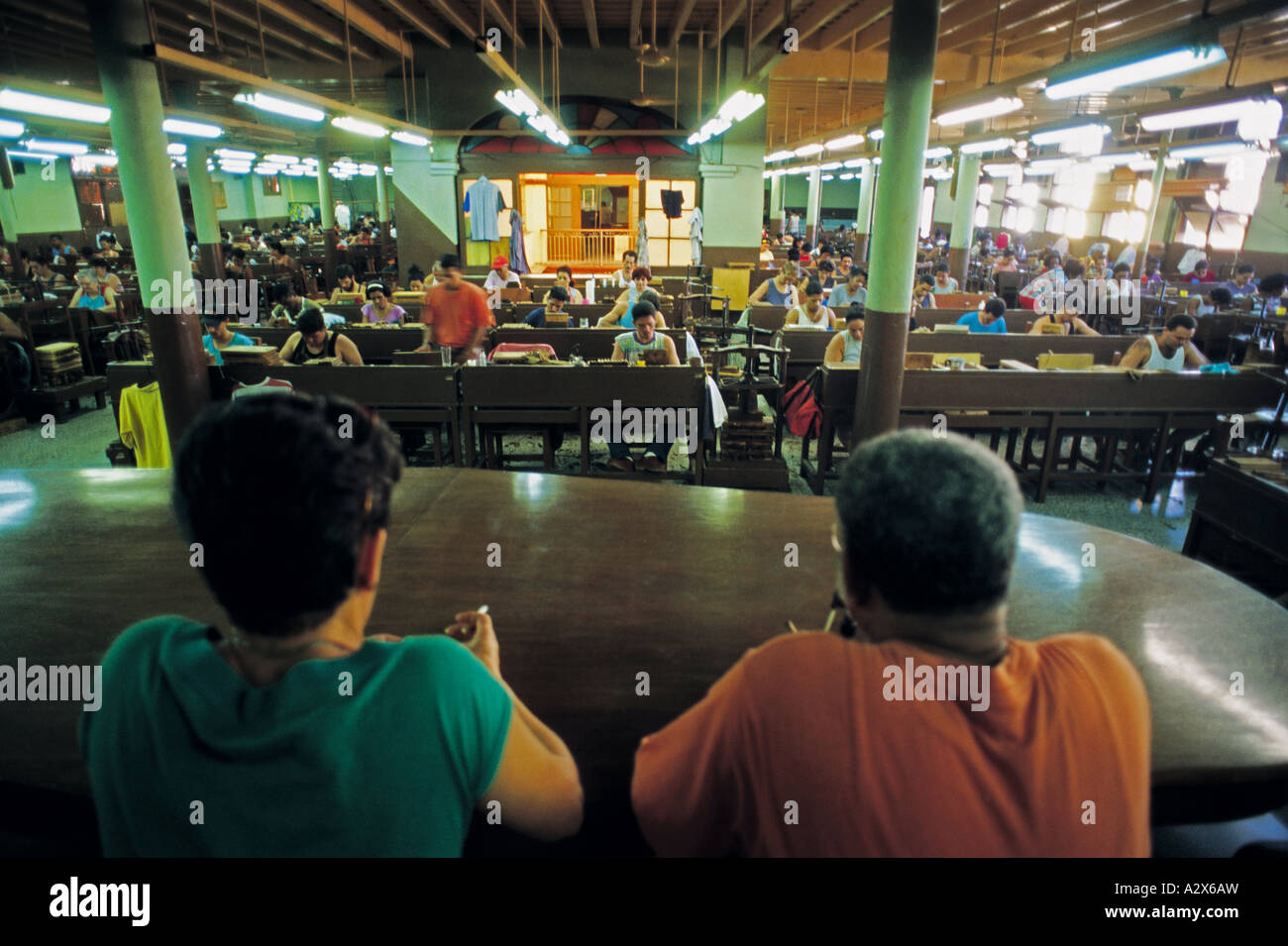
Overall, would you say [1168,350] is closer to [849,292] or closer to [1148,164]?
[849,292]

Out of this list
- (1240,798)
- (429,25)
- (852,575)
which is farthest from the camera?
(429,25)

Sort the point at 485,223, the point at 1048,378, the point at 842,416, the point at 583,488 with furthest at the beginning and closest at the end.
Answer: the point at 485,223 → the point at 842,416 → the point at 1048,378 → the point at 583,488

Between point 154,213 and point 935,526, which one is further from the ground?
point 154,213

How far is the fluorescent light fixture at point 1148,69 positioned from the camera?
3910 millimetres

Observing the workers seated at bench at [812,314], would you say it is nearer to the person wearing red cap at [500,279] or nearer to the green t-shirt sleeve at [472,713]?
the person wearing red cap at [500,279]

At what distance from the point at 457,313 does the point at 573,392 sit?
1.83 metres

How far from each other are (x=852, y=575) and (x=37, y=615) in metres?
1.95

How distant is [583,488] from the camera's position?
8.57 ft

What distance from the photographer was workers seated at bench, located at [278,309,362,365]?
5.72 meters

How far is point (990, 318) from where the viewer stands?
7.33m

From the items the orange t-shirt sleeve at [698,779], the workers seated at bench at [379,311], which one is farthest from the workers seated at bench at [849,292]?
the orange t-shirt sleeve at [698,779]

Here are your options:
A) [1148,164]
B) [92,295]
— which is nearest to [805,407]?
[92,295]
